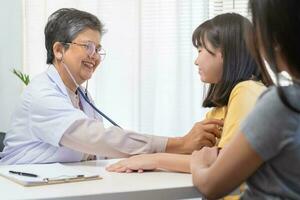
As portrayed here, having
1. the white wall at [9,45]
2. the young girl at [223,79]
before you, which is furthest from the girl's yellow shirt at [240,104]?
the white wall at [9,45]

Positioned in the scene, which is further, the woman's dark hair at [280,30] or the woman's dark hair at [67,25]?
the woman's dark hair at [67,25]

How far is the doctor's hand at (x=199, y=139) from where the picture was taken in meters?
1.52

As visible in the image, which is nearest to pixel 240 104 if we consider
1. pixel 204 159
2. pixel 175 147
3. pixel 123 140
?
pixel 204 159

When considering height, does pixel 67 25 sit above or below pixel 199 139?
above

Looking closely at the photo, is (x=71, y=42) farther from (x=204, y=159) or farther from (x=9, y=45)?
(x=9, y=45)

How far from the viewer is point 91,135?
1.52 metres

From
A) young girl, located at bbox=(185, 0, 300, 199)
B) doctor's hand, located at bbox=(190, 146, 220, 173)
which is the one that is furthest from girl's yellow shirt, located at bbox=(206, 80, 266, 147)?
young girl, located at bbox=(185, 0, 300, 199)

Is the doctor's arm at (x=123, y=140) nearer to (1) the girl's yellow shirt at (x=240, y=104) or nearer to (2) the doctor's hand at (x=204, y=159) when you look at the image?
(1) the girl's yellow shirt at (x=240, y=104)

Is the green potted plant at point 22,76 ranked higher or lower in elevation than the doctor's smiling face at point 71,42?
lower

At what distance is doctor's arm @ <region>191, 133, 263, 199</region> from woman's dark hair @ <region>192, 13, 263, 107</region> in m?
0.52

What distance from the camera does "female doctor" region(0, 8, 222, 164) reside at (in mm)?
1527

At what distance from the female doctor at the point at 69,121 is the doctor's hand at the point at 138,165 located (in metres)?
0.12

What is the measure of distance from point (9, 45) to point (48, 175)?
203 cm

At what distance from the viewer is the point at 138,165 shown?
1.39 metres
